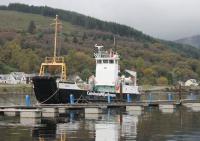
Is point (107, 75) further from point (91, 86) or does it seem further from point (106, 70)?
point (91, 86)

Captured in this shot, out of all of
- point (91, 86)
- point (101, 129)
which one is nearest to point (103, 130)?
point (101, 129)

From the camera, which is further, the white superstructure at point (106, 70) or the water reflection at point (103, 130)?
the white superstructure at point (106, 70)

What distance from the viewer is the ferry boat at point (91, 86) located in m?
52.9

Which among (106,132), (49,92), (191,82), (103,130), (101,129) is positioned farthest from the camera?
(191,82)

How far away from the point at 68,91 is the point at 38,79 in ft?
12.1

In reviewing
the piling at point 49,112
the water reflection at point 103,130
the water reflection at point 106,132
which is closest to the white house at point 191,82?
the piling at point 49,112

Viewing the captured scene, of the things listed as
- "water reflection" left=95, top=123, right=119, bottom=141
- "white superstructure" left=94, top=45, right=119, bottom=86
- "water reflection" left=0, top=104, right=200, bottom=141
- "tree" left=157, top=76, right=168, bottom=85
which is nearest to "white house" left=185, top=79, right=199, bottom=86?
"tree" left=157, top=76, right=168, bottom=85

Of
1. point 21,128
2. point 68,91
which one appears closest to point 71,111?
point 68,91

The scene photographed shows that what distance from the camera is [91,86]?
59031mm

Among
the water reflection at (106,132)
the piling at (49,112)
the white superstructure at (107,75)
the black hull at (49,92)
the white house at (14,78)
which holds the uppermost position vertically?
the white house at (14,78)

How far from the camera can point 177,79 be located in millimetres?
180250

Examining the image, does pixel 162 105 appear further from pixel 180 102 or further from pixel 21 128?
pixel 21 128

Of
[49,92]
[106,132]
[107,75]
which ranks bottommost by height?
[106,132]

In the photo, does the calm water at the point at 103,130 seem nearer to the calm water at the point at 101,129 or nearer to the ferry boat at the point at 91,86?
the calm water at the point at 101,129
